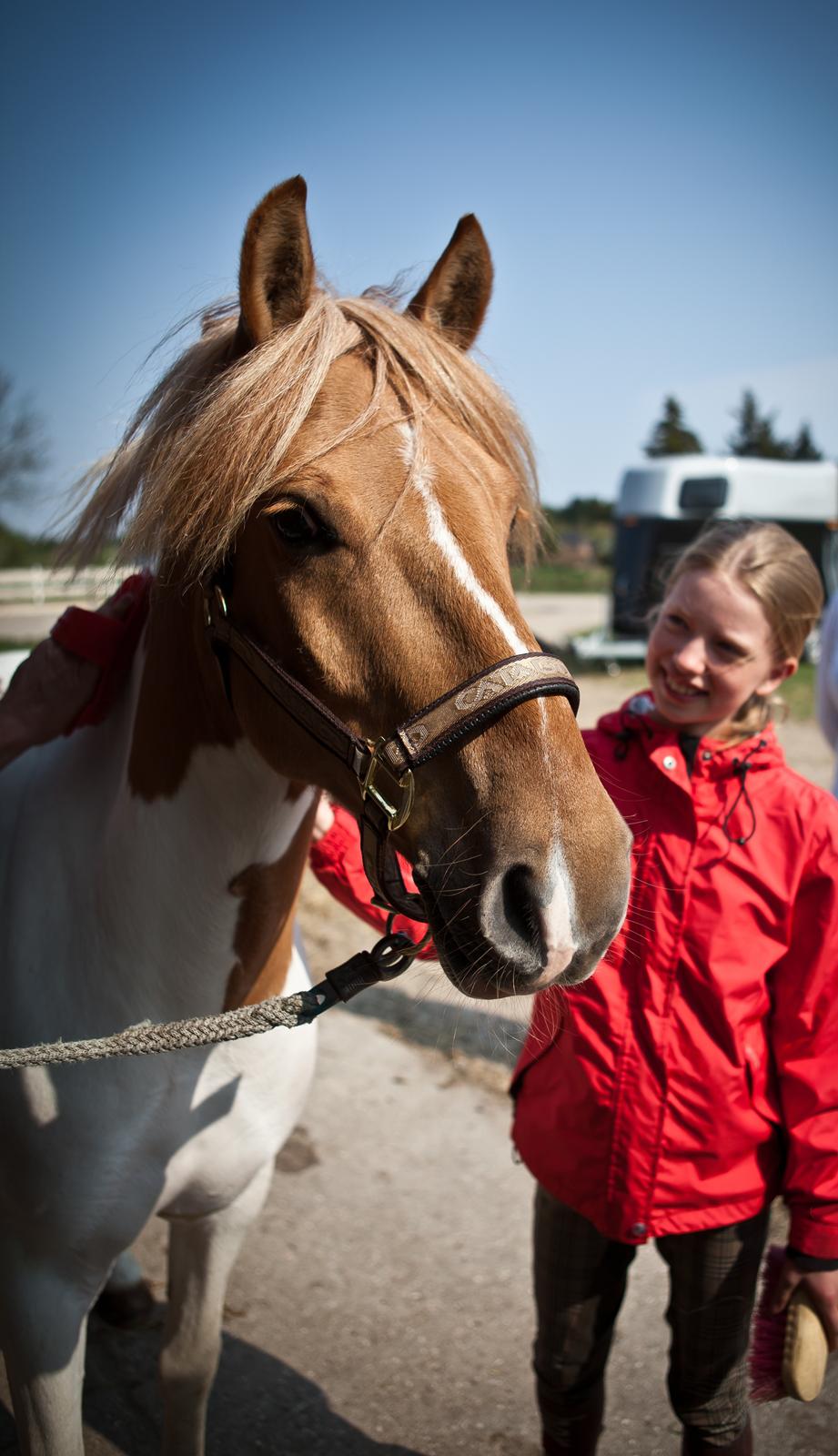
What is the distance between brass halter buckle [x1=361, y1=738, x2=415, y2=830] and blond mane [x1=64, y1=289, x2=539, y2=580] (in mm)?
410

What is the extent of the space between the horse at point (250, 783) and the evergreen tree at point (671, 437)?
50.2 meters

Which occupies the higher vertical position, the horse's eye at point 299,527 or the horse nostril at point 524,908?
the horse's eye at point 299,527

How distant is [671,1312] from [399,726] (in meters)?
1.55

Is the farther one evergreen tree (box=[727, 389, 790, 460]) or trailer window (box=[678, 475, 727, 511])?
evergreen tree (box=[727, 389, 790, 460])

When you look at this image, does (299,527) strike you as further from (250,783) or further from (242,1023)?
(242,1023)

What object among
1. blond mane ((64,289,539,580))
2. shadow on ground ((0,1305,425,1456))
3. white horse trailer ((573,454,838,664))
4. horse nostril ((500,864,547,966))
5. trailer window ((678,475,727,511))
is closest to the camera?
horse nostril ((500,864,547,966))

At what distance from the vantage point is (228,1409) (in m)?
2.55

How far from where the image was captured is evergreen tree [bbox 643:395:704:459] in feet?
167

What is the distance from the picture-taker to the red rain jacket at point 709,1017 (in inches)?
71.1

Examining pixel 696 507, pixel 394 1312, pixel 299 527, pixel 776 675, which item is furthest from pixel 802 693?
pixel 299 527

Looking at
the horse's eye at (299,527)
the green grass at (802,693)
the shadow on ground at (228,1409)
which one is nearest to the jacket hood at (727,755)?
the horse's eye at (299,527)

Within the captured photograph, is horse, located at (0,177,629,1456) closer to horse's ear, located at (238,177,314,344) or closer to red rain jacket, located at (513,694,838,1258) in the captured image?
horse's ear, located at (238,177,314,344)

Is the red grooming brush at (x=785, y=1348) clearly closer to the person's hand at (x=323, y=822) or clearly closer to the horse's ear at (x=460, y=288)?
the person's hand at (x=323, y=822)

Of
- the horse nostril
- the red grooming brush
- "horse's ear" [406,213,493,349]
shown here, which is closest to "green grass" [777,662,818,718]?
the red grooming brush
